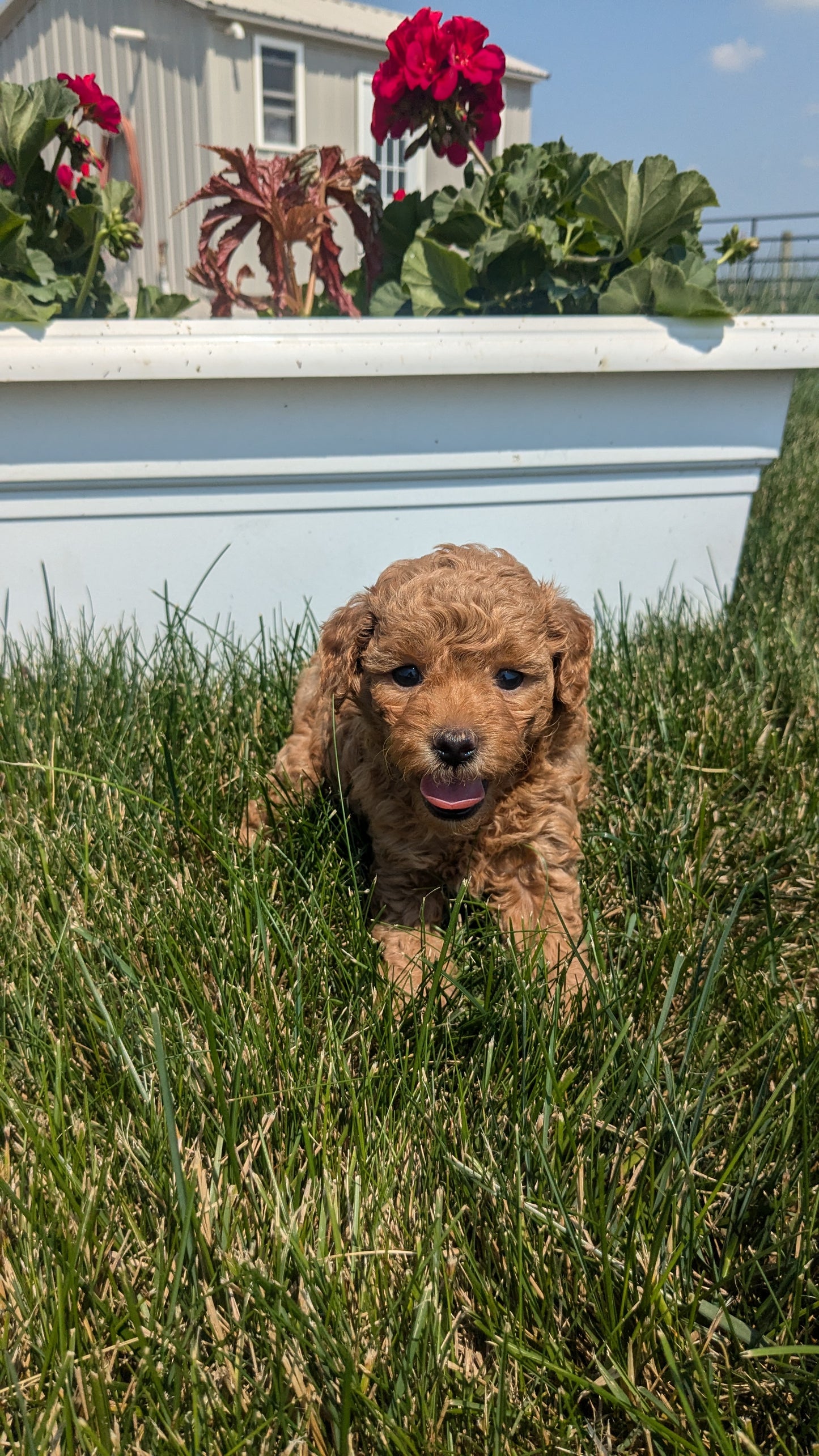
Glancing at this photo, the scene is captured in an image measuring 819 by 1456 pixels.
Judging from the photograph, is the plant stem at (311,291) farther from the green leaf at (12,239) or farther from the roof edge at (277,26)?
the roof edge at (277,26)

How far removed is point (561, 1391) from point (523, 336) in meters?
3.01

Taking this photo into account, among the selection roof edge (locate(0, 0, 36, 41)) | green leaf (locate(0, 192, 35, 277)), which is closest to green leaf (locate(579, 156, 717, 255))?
green leaf (locate(0, 192, 35, 277))

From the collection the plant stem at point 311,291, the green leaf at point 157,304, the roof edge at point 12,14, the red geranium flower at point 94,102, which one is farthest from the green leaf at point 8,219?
the roof edge at point 12,14

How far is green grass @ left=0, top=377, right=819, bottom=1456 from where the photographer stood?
1424mm

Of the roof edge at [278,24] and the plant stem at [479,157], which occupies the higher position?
the roof edge at [278,24]

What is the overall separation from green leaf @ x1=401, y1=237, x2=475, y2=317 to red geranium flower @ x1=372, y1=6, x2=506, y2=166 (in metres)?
0.42

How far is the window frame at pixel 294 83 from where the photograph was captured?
12359 mm

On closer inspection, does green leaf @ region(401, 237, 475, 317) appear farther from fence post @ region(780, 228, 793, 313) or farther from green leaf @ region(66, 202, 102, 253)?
fence post @ region(780, 228, 793, 313)

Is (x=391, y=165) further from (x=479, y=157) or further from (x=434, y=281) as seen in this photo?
(x=434, y=281)

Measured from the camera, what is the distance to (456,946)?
88.3 inches

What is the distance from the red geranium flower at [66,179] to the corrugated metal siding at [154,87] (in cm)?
799

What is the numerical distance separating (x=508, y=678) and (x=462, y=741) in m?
0.25

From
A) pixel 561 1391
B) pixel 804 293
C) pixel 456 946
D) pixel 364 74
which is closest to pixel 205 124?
pixel 364 74

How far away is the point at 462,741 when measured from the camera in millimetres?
1991
